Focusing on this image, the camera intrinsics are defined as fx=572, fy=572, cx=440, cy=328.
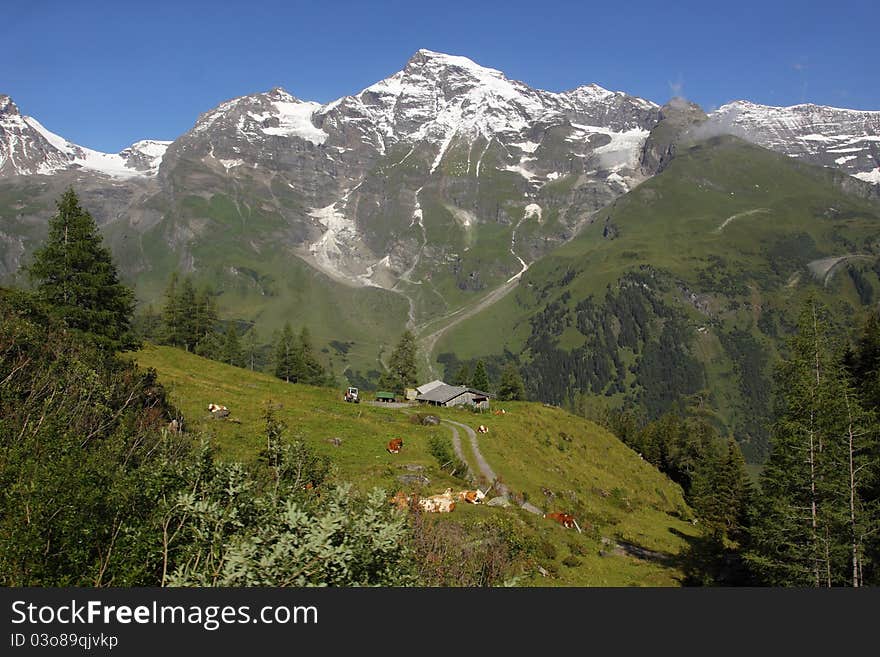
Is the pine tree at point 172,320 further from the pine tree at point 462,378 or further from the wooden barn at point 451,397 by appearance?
the pine tree at point 462,378

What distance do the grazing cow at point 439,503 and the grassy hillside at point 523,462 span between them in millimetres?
552

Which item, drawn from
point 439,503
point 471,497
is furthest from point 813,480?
point 439,503

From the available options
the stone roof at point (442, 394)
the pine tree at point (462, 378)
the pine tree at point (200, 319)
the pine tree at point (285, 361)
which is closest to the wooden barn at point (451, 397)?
the stone roof at point (442, 394)

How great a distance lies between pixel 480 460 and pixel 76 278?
3352cm

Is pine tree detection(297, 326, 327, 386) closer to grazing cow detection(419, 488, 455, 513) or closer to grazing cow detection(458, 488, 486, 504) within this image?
grazing cow detection(458, 488, 486, 504)

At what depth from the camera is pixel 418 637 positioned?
7680mm

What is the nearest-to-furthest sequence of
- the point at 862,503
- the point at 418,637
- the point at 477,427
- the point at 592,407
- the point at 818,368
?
the point at 418,637 < the point at 862,503 < the point at 818,368 < the point at 477,427 < the point at 592,407

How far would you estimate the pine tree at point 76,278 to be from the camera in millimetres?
40312

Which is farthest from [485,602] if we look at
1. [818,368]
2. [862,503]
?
[818,368]

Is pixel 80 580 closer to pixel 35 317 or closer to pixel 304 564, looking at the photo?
pixel 304 564

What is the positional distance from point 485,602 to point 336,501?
3.28 m

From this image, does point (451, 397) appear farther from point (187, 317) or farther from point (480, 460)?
point (187, 317)

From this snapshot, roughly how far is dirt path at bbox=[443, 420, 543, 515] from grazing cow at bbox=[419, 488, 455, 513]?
33.8 feet

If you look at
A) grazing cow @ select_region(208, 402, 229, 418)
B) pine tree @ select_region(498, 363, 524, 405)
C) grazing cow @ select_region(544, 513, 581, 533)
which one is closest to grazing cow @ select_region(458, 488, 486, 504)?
grazing cow @ select_region(544, 513, 581, 533)
